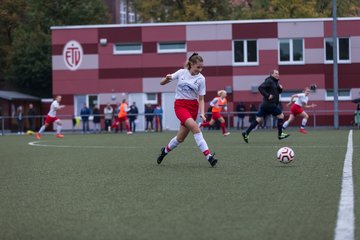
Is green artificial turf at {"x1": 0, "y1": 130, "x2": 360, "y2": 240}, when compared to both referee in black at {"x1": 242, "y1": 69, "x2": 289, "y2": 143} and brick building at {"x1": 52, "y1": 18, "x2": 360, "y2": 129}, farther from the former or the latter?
brick building at {"x1": 52, "y1": 18, "x2": 360, "y2": 129}

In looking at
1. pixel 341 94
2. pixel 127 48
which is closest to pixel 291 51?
pixel 341 94

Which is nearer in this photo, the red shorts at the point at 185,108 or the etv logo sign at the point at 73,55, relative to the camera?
the red shorts at the point at 185,108

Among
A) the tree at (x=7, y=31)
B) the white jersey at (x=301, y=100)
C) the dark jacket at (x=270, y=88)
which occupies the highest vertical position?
the tree at (x=7, y=31)

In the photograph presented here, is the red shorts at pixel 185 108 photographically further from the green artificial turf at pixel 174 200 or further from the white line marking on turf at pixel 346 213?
the white line marking on turf at pixel 346 213

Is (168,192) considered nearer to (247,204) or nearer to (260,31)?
(247,204)

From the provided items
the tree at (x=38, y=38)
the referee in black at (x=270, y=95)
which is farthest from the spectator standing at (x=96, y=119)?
the referee in black at (x=270, y=95)

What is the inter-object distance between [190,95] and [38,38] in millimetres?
53148

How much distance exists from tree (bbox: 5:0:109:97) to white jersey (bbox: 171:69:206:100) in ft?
168

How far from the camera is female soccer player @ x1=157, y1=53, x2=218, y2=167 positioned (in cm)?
1224

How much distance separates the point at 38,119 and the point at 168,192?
38224 millimetres

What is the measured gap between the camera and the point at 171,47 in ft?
156

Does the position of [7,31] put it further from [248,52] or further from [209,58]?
[248,52]

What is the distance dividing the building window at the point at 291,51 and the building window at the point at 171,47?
609 centimetres

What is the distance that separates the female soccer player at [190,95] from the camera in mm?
12242
